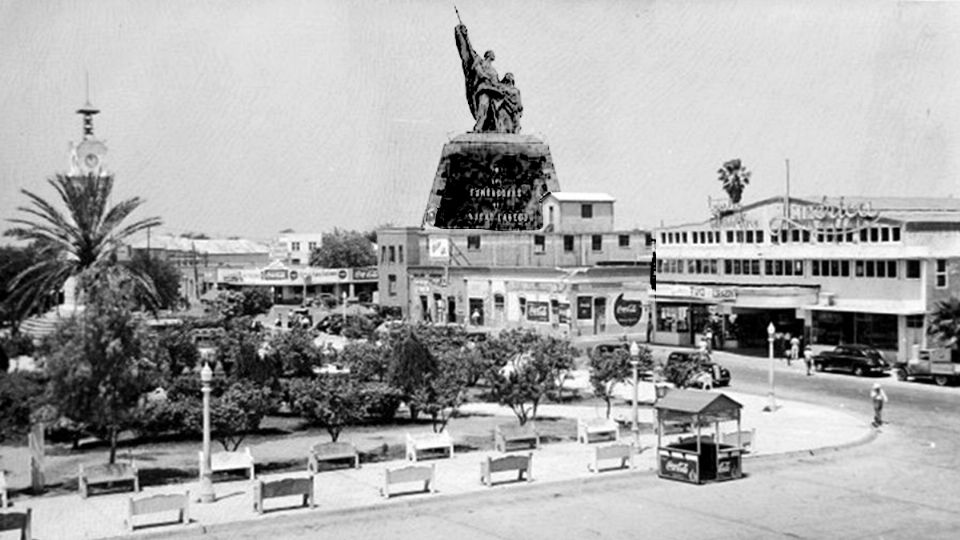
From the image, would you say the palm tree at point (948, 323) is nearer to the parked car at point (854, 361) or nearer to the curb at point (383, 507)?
the parked car at point (854, 361)

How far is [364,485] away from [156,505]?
15.5ft

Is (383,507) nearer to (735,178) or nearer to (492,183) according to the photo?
(492,183)

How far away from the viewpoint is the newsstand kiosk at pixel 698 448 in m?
21.5

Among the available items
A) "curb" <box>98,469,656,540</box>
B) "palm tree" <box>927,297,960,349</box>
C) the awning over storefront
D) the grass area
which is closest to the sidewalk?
"curb" <box>98,469,656,540</box>

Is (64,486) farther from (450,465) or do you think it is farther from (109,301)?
(450,465)

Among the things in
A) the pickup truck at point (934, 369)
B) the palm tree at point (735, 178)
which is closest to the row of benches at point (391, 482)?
the pickup truck at point (934, 369)

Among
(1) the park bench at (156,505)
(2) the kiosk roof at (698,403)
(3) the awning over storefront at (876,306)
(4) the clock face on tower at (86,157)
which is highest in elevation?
(4) the clock face on tower at (86,157)

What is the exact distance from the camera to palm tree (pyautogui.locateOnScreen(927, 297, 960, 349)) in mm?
40188

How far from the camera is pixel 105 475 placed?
20.7 metres

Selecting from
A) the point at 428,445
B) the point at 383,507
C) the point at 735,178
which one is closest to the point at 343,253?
the point at 735,178

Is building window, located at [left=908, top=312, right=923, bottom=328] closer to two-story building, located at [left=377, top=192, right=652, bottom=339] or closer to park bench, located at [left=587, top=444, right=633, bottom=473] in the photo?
two-story building, located at [left=377, top=192, right=652, bottom=339]

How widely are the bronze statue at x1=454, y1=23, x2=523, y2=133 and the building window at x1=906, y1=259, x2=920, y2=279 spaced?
2043 cm

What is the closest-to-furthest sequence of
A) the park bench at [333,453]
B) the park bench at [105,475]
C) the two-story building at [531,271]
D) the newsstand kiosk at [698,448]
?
the park bench at [105,475]
the newsstand kiosk at [698,448]
the park bench at [333,453]
the two-story building at [531,271]

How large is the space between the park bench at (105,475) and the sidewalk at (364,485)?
0.28m
